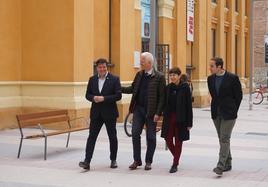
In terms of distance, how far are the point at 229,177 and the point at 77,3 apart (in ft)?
Result: 26.2

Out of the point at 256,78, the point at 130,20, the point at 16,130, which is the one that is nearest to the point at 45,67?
the point at 16,130

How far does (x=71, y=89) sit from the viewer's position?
1525 cm

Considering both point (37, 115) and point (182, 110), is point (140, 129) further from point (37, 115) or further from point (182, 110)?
point (37, 115)

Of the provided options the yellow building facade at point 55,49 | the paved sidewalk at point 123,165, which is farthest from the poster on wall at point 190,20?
the paved sidewalk at point 123,165

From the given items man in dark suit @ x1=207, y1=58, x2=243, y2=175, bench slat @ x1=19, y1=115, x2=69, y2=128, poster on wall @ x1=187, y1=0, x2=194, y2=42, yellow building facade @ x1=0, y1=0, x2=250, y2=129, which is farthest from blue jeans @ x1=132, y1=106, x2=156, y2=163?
poster on wall @ x1=187, y1=0, x2=194, y2=42

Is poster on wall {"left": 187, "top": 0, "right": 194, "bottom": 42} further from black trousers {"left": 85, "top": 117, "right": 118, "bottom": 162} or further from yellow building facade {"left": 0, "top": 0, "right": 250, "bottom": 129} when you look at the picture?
black trousers {"left": 85, "top": 117, "right": 118, "bottom": 162}

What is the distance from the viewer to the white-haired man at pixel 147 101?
909 cm

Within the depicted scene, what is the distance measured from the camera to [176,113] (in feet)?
29.9

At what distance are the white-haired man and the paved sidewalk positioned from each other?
44cm

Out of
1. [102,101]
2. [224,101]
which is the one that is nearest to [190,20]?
[102,101]

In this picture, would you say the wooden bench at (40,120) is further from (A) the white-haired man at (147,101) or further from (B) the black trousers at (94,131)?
(A) the white-haired man at (147,101)

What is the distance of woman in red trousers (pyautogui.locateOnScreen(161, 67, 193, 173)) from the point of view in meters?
9.07

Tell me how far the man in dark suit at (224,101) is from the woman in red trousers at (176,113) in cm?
43

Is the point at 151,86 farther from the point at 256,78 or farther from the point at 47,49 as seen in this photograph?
the point at 256,78
